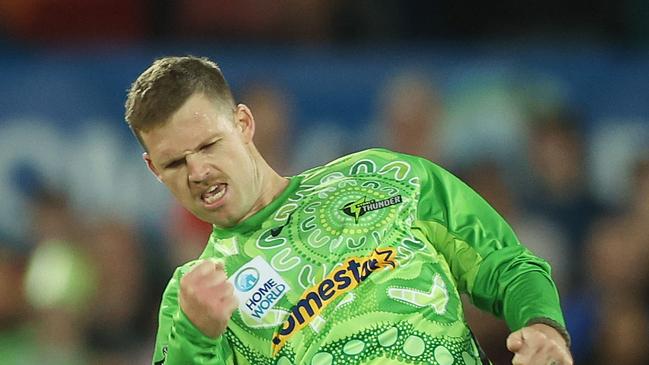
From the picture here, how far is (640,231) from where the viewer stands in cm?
611

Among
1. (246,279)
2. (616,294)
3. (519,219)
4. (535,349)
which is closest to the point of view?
(535,349)

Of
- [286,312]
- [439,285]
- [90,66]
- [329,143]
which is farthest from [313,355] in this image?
[90,66]

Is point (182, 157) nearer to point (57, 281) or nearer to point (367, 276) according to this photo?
point (367, 276)

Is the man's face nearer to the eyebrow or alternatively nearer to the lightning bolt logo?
the eyebrow

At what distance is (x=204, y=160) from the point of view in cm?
359

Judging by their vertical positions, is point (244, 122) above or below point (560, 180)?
above

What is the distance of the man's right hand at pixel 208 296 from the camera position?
10.7ft

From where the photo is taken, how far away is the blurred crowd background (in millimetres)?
6324

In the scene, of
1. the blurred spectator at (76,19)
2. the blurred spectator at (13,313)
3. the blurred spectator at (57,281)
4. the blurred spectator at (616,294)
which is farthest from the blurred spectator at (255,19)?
the blurred spectator at (616,294)

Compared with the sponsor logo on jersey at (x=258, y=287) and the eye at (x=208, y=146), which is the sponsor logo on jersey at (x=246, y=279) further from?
the eye at (x=208, y=146)

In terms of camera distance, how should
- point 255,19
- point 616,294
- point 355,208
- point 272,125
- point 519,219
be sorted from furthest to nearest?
point 255,19 < point 272,125 < point 519,219 < point 616,294 < point 355,208

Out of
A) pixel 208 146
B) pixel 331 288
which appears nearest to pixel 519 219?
pixel 331 288

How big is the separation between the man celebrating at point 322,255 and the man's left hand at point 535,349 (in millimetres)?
105

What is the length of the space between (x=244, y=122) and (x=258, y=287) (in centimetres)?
49
